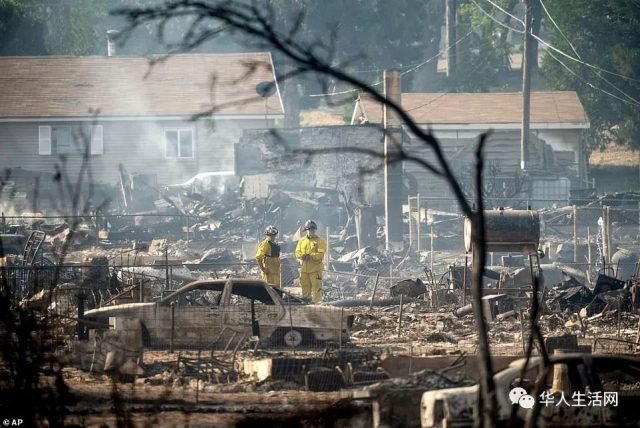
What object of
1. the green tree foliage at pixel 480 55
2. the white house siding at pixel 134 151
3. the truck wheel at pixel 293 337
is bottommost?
the truck wheel at pixel 293 337

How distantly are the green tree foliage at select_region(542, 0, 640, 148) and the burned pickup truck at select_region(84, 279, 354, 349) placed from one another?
3643 centimetres

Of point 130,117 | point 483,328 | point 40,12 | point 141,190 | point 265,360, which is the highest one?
point 40,12

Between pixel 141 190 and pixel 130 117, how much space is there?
20.3 feet

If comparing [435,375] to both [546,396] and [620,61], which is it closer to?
[546,396]

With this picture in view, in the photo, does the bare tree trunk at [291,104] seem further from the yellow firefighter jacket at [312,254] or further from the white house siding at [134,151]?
the yellow firefighter jacket at [312,254]

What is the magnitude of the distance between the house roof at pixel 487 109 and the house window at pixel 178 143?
7.39 metres

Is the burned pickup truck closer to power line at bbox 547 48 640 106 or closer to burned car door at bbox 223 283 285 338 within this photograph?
burned car door at bbox 223 283 285 338

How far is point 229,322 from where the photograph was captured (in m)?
15.7

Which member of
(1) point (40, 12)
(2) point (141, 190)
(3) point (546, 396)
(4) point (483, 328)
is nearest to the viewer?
(4) point (483, 328)

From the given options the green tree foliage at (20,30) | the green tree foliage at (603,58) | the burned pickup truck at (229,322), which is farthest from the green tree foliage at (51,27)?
the burned pickup truck at (229,322)

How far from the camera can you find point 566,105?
48.6m

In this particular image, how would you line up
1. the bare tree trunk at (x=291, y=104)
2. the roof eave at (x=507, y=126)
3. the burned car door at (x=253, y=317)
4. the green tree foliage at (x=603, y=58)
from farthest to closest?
the bare tree trunk at (x=291, y=104)
the green tree foliage at (x=603, y=58)
the roof eave at (x=507, y=126)
the burned car door at (x=253, y=317)

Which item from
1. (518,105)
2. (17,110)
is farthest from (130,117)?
(518,105)

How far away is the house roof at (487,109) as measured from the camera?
4628 cm
